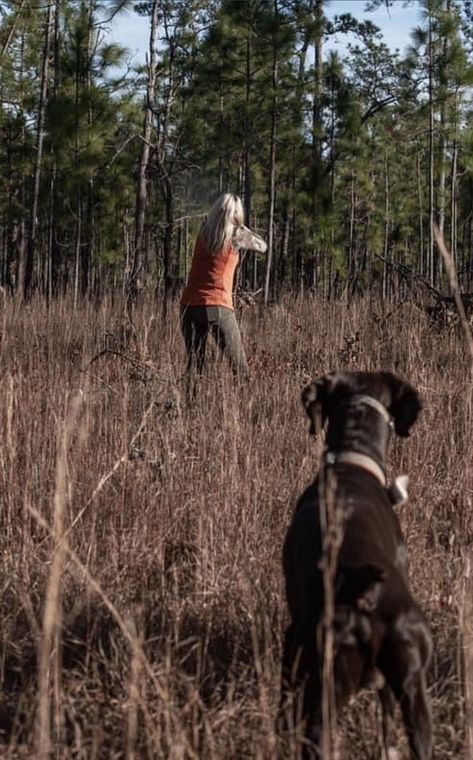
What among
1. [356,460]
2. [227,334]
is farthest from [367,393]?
[227,334]

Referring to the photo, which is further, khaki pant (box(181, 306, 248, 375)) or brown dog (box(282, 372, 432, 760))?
khaki pant (box(181, 306, 248, 375))

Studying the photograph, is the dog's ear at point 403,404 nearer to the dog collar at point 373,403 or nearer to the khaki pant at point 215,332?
the dog collar at point 373,403

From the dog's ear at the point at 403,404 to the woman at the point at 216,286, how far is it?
10.4 feet

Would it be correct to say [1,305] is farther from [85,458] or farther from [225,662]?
[225,662]

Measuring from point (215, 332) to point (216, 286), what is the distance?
0.29 meters

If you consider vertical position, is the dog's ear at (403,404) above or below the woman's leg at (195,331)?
below

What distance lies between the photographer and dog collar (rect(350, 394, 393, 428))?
100 inches

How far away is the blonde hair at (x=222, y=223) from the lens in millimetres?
5848

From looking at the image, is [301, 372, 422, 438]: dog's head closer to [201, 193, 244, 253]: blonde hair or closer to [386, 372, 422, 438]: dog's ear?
[386, 372, 422, 438]: dog's ear

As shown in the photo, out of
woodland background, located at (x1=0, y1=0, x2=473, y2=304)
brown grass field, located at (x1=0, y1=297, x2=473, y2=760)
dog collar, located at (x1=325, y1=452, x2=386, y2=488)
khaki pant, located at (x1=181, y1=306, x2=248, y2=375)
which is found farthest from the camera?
woodland background, located at (x1=0, y1=0, x2=473, y2=304)

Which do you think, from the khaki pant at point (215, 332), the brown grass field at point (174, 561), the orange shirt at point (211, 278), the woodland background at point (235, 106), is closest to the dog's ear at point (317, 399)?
the brown grass field at point (174, 561)

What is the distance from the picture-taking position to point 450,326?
7.56m

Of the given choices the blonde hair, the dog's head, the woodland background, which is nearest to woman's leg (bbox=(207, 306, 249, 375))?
the blonde hair

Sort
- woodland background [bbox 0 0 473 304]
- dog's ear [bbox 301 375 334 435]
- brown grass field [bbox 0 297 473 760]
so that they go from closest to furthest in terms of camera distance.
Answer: brown grass field [bbox 0 297 473 760], dog's ear [bbox 301 375 334 435], woodland background [bbox 0 0 473 304]
